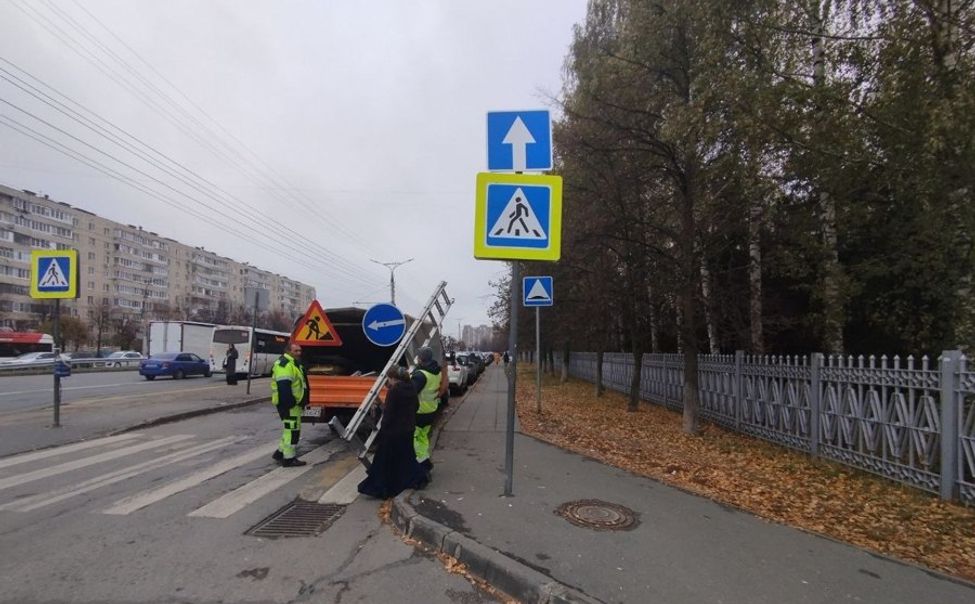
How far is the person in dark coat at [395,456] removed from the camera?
659 centimetres

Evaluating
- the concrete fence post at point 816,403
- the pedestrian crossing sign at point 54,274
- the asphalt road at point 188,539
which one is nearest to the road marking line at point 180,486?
the asphalt road at point 188,539

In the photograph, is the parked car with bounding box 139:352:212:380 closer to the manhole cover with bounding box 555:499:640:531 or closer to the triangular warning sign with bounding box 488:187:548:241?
the triangular warning sign with bounding box 488:187:548:241

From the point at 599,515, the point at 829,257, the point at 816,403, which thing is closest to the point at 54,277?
the point at 599,515

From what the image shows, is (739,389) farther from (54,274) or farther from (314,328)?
(54,274)

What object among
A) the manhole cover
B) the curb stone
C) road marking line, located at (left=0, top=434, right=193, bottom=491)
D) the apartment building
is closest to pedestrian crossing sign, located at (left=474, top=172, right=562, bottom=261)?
the manhole cover

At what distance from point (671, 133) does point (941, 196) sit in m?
3.78

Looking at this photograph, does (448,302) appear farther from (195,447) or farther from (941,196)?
(941,196)

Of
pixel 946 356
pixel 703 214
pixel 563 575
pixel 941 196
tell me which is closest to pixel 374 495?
pixel 563 575

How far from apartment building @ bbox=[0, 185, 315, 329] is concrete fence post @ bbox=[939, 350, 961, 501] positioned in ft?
199

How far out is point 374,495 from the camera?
6.65 m

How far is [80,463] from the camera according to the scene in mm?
8250

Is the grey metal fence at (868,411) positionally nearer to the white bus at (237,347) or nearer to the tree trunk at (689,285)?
the tree trunk at (689,285)

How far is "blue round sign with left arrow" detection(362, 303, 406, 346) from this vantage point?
8484mm

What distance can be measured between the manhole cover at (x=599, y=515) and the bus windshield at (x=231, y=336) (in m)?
29.6
